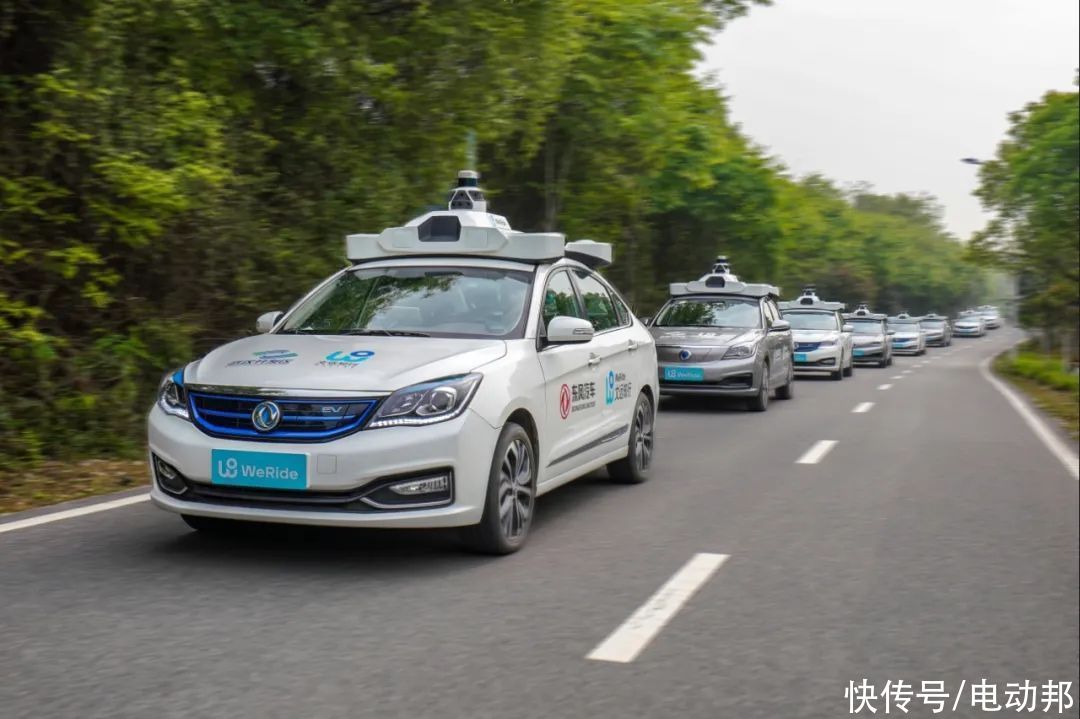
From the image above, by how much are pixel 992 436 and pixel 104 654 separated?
A: 11079 mm

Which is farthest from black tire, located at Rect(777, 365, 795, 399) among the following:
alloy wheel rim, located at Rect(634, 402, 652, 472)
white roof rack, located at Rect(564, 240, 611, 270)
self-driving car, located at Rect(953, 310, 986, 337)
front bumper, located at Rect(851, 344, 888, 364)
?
self-driving car, located at Rect(953, 310, 986, 337)

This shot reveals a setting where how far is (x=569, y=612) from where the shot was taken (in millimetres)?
5488

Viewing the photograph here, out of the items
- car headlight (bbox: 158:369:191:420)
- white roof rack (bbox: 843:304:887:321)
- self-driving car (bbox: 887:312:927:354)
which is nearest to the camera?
car headlight (bbox: 158:369:191:420)

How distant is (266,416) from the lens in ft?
19.9

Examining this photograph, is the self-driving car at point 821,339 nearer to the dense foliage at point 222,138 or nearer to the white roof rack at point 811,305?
the white roof rack at point 811,305

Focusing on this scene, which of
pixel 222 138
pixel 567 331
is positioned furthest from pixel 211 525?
pixel 222 138

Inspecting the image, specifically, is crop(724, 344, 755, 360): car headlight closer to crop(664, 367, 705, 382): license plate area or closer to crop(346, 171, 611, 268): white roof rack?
crop(664, 367, 705, 382): license plate area

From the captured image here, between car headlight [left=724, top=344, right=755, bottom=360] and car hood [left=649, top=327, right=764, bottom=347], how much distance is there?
11cm

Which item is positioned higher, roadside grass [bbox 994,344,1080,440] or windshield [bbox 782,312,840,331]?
windshield [bbox 782,312,840,331]

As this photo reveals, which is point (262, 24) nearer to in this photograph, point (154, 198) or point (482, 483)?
point (154, 198)

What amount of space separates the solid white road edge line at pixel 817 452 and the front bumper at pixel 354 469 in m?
5.49

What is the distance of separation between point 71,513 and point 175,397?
4.85 feet

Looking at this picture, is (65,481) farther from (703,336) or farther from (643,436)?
(703,336)

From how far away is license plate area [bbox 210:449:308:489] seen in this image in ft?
19.6
